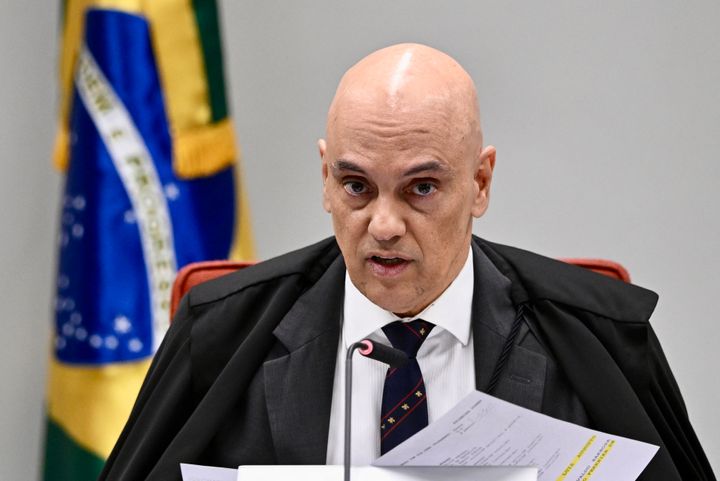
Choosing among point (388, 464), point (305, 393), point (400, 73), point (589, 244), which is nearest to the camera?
point (388, 464)

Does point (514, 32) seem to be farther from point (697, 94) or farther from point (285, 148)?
point (285, 148)

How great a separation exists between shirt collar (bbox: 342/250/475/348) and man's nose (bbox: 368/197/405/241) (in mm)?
220

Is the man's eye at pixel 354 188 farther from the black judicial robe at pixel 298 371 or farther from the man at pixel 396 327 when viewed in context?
the black judicial robe at pixel 298 371

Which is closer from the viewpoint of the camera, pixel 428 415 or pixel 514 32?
pixel 428 415

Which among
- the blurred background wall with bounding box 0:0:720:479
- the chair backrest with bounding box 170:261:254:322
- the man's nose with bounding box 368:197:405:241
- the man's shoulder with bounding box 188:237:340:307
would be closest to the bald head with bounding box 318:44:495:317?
the man's nose with bounding box 368:197:405:241

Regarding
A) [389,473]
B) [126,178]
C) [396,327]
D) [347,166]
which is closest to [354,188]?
[347,166]

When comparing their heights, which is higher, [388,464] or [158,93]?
[158,93]

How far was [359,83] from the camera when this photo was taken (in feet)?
5.80

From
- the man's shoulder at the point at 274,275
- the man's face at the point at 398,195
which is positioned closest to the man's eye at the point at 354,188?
the man's face at the point at 398,195

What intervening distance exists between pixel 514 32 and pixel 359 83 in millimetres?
1824

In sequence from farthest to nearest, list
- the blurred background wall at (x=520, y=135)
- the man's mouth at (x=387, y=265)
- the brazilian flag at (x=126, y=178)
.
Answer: the blurred background wall at (x=520, y=135) → the brazilian flag at (x=126, y=178) → the man's mouth at (x=387, y=265)

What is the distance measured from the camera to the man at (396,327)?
174 cm

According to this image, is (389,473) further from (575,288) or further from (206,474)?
(575,288)

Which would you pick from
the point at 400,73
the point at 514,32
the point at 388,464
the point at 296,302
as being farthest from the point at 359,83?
the point at 514,32
